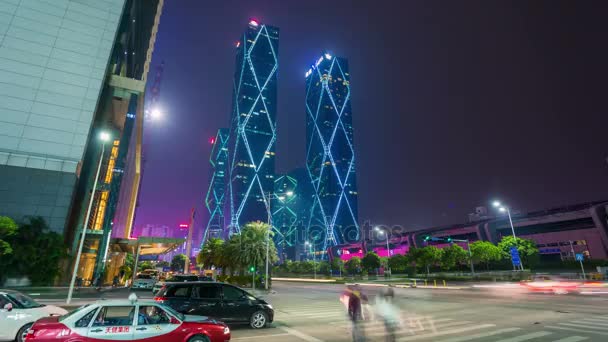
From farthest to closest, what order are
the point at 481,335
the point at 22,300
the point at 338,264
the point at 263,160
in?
the point at 263,160, the point at 338,264, the point at 481,335, the point at 22,300

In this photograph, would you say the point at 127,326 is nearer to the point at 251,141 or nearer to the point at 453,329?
the point at 453,329

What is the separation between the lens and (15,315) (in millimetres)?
8477

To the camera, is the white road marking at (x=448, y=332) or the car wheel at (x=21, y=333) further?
the white road marking at (x=448, y=332)

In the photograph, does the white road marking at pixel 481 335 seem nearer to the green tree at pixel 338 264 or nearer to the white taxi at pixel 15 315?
the white taxi at pixel 15 315

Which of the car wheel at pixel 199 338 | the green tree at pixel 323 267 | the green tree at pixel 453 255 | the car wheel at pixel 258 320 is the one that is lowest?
the car wheel at pixel 258 320

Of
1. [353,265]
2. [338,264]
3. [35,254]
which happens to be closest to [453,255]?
[353,265]

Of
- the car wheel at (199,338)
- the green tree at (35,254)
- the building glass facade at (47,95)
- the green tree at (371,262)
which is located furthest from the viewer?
the green tree at (371,262)

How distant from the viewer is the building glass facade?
1225 inches

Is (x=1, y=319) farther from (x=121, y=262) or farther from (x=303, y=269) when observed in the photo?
(x=303, y=269)

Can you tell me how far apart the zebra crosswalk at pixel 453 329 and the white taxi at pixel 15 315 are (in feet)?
27.3

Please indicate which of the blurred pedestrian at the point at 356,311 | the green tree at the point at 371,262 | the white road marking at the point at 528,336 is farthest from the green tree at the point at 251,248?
the green tree at the point at 371,262

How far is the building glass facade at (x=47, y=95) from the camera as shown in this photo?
1225 inches

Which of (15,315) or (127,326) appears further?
(15,315)

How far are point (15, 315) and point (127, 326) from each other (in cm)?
474
